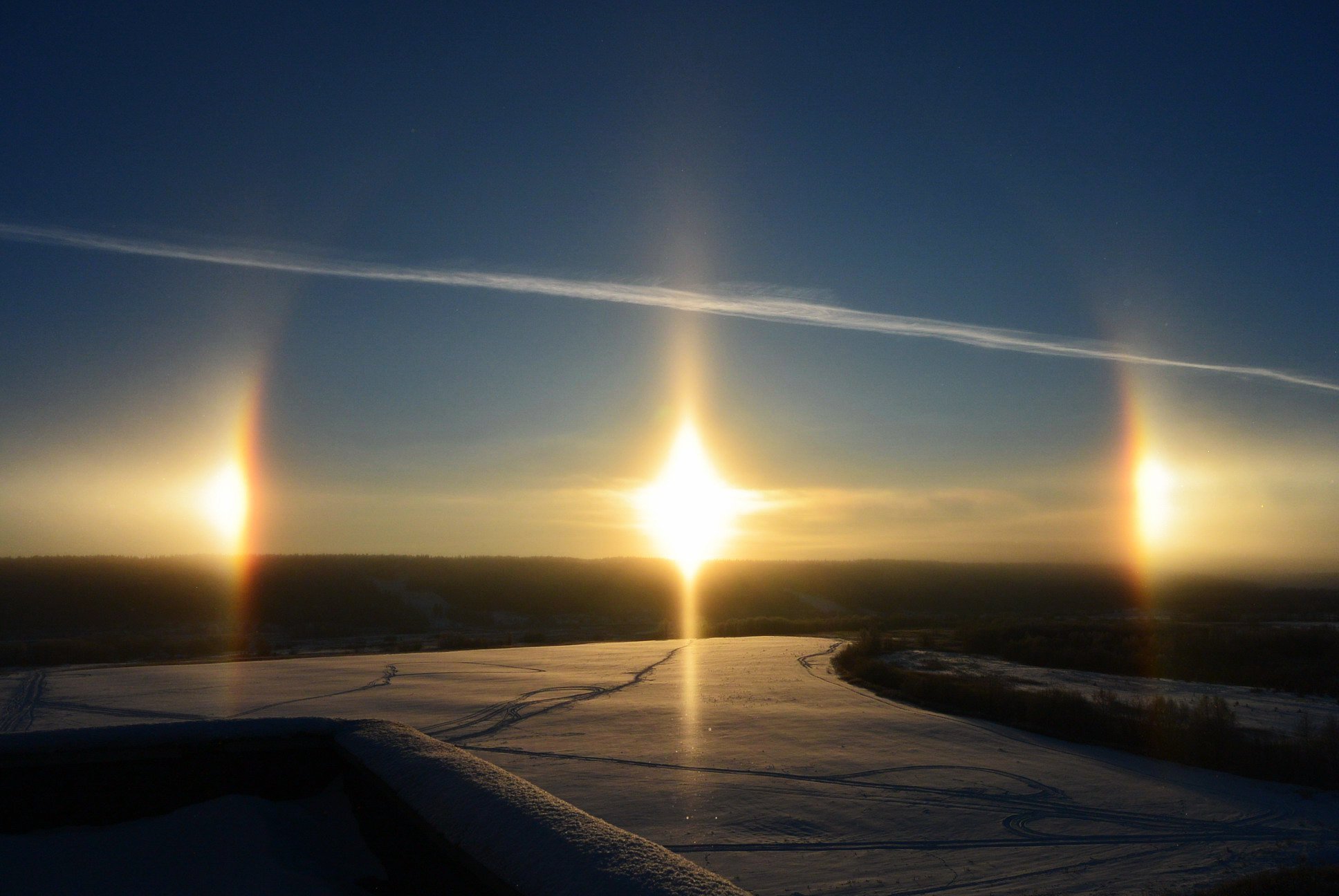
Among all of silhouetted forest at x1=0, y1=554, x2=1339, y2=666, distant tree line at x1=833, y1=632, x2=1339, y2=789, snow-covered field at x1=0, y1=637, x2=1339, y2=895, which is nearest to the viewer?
snow-covered field at x1=0, y1=637, x2=1339, y2=895

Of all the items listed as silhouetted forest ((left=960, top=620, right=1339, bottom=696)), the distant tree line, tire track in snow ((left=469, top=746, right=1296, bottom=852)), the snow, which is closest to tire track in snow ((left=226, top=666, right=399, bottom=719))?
tire track in snow ((left=469, top=746, right=1296, bottom=852))

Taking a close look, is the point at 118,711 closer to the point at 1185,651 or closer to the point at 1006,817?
the point at 1006,817

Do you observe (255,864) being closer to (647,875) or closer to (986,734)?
(647,875)

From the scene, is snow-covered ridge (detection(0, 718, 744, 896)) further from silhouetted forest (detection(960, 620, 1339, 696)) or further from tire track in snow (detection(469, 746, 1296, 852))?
silhouetted forest (detection(960, 620, 1339, 696))

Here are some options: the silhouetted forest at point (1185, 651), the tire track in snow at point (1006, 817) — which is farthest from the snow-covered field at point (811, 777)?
the silhouetted forest at point (1185, 651)

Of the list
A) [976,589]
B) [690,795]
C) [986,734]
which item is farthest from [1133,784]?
[976,589]

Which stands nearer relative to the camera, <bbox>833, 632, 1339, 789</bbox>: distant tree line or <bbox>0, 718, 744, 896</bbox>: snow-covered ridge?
<bbox>0, 718, 744, 896</bbox>: snow-covered ridge

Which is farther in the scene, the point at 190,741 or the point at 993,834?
the point at 993,834
